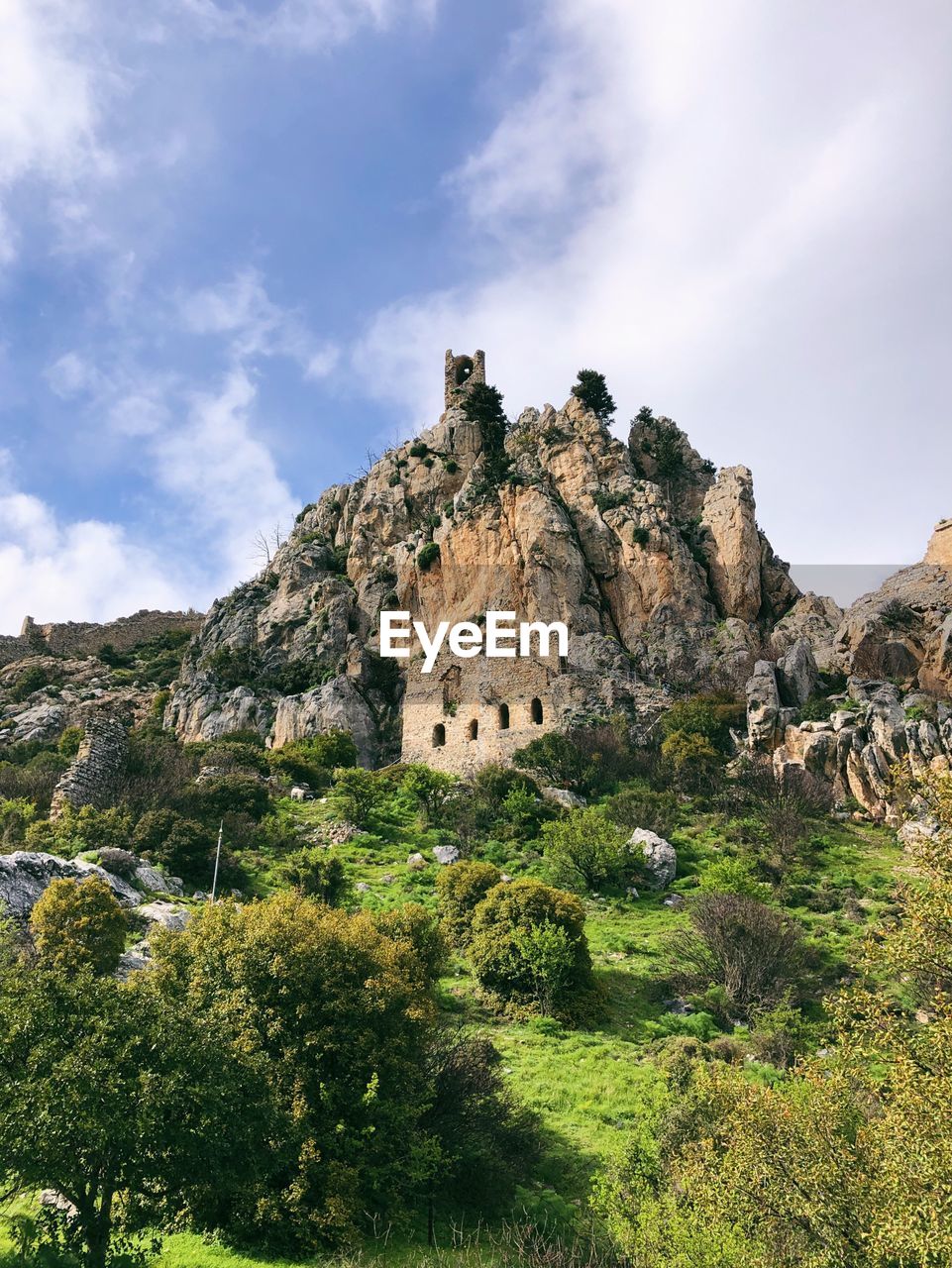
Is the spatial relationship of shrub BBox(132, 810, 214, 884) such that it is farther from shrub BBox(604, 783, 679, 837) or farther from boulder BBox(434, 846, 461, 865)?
shrub BBox(604, 783, 679, 837)

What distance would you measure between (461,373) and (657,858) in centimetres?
6352

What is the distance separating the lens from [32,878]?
20719 millimetres

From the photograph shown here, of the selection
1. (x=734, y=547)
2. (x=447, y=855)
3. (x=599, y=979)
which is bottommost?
(x=599, y=979)

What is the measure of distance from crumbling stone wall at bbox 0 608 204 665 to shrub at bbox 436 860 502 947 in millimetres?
59000

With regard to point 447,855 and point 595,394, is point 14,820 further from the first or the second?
point 595,394

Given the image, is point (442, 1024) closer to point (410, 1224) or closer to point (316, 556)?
point (410, 1224)

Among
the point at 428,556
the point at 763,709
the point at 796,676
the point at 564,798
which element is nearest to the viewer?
the point at 564,798

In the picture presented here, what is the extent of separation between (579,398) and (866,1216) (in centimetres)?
6179

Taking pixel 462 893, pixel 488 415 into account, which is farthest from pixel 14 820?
pixel 488 415

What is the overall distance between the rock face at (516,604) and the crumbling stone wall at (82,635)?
57.6 ft

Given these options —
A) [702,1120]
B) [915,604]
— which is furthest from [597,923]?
[915,604]

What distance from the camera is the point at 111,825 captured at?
2945 centimetres

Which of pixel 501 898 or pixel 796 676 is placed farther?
pixel 796 676

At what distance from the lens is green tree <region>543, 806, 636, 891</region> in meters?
29.0
